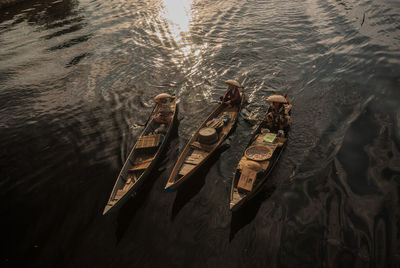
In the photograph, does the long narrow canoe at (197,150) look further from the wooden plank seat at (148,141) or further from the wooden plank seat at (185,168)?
the wooden plank seat at (148,141)

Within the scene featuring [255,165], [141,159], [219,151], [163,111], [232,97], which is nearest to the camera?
[255,165]

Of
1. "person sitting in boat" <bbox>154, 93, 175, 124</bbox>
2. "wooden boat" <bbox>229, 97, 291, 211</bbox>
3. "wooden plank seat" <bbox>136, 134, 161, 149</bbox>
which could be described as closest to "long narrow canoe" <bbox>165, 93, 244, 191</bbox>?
"wooden plank seat" <bbox>136, 134, 161, 149</bbox>

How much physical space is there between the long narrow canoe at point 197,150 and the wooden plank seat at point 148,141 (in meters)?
1.96

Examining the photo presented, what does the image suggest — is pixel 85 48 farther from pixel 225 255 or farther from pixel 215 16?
pixel 225 255

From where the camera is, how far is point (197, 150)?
1293 centimetres

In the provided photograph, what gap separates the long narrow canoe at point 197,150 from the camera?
11133mm

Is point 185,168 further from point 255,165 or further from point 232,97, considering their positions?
point 232,97

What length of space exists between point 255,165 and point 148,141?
6.80m

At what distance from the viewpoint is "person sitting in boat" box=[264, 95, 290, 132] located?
12.7 m

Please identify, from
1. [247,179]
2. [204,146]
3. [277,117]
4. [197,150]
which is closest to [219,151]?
[204,146]

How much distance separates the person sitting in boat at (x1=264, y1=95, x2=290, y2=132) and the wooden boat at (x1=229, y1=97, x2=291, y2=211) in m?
0.48

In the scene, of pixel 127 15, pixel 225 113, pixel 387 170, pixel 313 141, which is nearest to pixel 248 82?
pixel 225 113

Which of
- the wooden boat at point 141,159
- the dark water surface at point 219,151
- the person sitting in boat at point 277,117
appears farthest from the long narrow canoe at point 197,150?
the person sitting in boat at point 277,117

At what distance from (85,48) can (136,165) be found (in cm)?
2521
